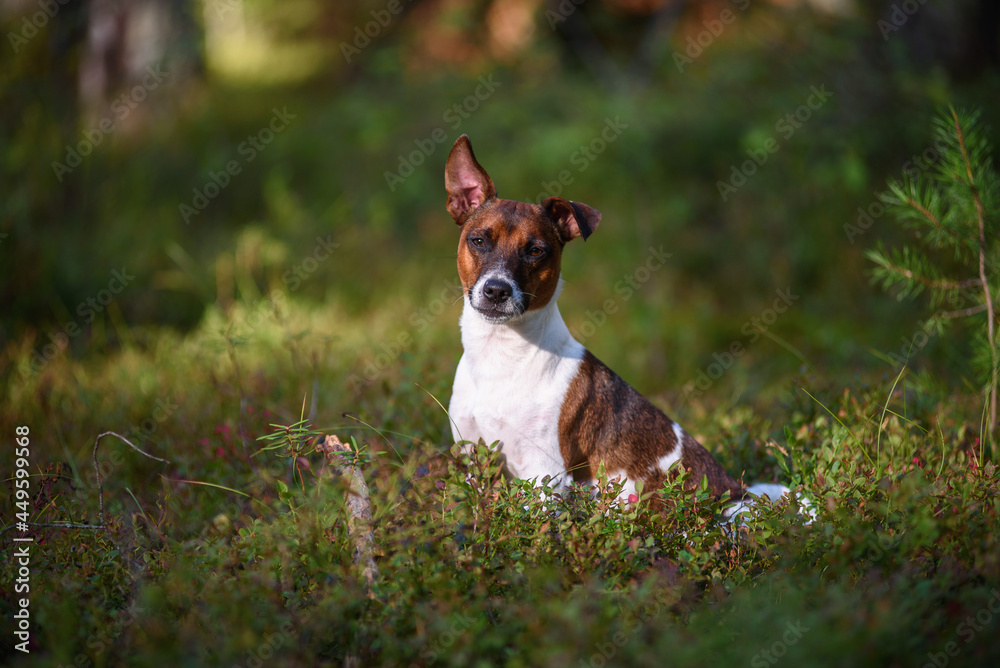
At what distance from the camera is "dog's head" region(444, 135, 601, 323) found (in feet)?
12.2

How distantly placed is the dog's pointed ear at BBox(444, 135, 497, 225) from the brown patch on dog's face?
105 millimetres

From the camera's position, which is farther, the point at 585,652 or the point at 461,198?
the point at 461,198

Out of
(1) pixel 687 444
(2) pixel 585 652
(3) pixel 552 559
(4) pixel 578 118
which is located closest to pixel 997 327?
(1) pixel 687 444

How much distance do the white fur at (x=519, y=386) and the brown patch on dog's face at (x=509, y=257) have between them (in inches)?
4.3

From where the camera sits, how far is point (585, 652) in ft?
8.00

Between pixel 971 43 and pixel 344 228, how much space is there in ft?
25.2

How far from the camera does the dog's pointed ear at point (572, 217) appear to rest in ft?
12.9

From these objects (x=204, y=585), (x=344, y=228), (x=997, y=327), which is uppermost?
(x=997, y=327)

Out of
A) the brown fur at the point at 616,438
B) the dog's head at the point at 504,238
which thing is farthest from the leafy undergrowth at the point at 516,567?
the dog's head at the point at 504,238

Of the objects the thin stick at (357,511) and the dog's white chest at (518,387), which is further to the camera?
the dog's white chest at (518,387)

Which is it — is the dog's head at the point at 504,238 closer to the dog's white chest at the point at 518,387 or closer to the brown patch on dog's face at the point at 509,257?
the brown patch on dog's face at the point at 509,257

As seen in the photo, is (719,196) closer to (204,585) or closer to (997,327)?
(997,327)

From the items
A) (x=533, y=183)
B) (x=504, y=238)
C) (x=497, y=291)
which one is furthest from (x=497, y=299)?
(x=533, y=183)

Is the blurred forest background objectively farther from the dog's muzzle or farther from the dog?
the dog's muzzle
